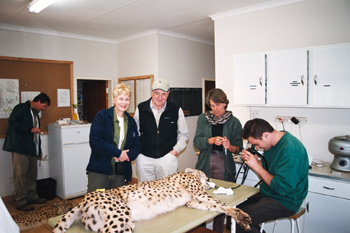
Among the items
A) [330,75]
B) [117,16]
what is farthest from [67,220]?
[117,16]

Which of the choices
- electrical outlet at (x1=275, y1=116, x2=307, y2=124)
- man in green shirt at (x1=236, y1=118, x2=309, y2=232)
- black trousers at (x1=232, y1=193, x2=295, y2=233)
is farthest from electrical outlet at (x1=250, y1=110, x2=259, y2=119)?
black trousers at (x1=232, y1=193, x2=295, y2=233)

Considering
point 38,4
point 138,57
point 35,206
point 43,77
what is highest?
point 38,4

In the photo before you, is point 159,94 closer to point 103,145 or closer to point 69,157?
point 103,145

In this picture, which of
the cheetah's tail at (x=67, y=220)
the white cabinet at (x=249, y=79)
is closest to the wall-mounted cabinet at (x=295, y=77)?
the white cabinet at (x=249, y=79)

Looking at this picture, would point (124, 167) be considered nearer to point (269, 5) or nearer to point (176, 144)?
point (176, 144)

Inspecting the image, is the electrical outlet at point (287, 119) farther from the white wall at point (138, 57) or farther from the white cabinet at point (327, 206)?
the white wall at point (138, 57)

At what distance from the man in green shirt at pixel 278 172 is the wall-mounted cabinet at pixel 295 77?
1.03 metres

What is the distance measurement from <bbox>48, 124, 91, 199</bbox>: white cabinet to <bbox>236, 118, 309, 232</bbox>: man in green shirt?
10.8ft

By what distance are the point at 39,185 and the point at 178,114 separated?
123 inches

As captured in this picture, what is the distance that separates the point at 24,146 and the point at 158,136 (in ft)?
8.49

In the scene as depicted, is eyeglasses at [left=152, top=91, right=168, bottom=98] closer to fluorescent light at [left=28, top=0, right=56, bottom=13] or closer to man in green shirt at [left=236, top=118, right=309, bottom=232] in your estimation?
man in green shirt at [left=236, top=118, right=309, bottom=232]

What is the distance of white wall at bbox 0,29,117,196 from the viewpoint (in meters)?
4.38

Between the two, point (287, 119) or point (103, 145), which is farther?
point (287, 119)

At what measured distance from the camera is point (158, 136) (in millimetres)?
2672
